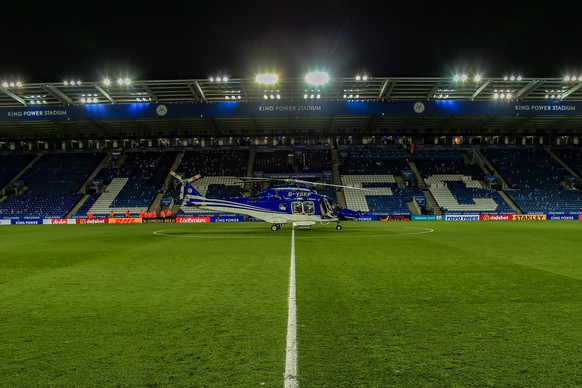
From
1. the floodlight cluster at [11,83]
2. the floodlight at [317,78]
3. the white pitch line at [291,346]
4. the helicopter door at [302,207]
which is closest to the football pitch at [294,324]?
the white pitch line at [291,346]

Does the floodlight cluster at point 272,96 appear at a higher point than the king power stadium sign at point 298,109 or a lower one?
higher

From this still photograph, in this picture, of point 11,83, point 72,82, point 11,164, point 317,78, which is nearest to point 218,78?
point 317,78

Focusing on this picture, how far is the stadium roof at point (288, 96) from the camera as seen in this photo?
162ft

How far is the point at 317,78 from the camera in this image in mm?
46438

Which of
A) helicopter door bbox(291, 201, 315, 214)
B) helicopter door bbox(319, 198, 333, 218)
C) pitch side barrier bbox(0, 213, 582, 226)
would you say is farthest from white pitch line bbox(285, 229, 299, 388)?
pitch side barrier bbox(0, 213, 582, 226)

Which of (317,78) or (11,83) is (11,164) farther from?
(317,78)

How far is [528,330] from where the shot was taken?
22.5 ft

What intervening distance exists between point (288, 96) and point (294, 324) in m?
48.8

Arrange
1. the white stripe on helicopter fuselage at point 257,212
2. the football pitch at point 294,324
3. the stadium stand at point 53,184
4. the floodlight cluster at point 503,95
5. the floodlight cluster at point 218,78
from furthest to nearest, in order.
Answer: the stadium stand at point 53,184
the floodlight cluster at point 503,95
the floodlight cluster at point 218,78
the white stripe on helicopter fuselage at point 257,212
the football pitch at point 294,324

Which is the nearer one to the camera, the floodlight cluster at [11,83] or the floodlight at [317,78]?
the floodlight at [317,78]

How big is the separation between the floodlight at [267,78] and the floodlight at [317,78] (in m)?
3.22

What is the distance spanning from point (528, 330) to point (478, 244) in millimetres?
15244

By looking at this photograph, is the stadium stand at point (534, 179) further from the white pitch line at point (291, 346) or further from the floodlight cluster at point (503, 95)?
the white pitch line at point (291, 346)

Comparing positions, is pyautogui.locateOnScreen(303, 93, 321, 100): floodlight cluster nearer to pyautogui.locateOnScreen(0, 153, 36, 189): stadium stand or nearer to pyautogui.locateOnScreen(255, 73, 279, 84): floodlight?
pyautogui.locateOnScreen(255, 73, 279, 84): floodlight
